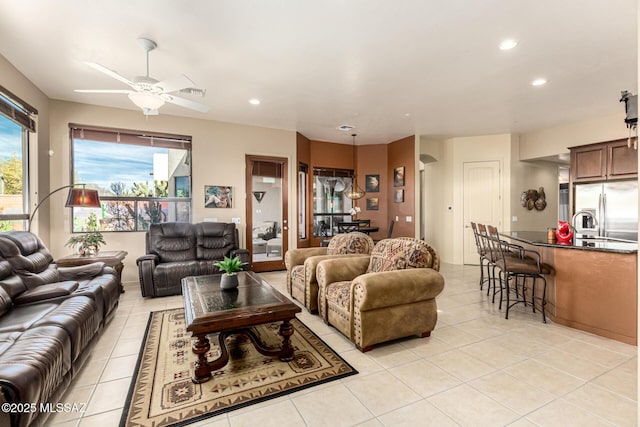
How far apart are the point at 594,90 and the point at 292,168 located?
16.2 feet

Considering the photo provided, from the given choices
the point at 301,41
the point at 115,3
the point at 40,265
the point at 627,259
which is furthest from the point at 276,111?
the point at 627,259

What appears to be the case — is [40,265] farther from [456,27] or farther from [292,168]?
[456,27]

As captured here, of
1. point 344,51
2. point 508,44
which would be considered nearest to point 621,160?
point 508,44

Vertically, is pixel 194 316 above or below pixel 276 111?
below

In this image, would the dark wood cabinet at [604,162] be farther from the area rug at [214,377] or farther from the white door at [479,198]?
the area rug at [214,377]

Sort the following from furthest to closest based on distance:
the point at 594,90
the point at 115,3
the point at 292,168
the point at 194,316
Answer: the point at 292,168 → the point at 594,90 → the point at 115,3 → the point at 194,316

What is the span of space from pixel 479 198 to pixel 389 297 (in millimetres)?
5038

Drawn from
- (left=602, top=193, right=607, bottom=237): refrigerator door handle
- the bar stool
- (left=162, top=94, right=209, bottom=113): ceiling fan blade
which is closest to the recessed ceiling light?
the bar stool

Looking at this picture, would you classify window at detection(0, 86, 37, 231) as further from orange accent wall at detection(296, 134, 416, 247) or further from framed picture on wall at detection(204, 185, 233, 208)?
orange accent wall at detection(296, 134, 416, 247)

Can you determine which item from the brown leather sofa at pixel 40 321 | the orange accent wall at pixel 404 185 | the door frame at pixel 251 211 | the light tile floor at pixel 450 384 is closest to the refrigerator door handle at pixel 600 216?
the orange accent wall at pixel 404 185

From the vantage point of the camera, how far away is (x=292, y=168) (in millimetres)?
6164

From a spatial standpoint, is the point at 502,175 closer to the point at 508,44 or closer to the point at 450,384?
the point at 508,44

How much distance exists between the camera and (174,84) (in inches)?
106

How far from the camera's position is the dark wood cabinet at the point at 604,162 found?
487 cm
